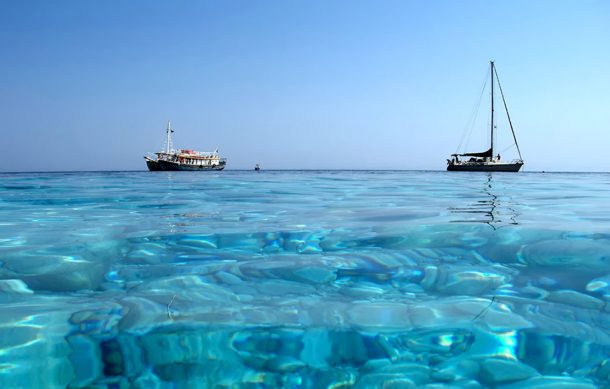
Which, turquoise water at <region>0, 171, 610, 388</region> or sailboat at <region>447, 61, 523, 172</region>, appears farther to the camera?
sailboat at <region>447, 61, 523, 172</region>

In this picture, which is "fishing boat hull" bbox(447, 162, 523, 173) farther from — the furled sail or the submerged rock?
the submerged rock

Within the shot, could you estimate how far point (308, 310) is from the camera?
1.79 m

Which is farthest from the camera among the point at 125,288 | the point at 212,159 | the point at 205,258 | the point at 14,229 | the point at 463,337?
the point at 212,159

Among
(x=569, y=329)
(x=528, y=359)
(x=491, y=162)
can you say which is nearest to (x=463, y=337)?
(x=528, y=359)

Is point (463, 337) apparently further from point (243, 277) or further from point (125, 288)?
point (125, 288)

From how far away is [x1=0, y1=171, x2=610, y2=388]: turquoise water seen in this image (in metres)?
1.40

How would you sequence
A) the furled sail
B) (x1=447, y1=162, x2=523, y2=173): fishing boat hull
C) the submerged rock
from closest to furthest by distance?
1. the submerged rock
2. (x1=447, y1=162, x2=523, y2=173): fishing boat hull
3. the furled sail

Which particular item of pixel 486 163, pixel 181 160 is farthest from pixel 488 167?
pixel 181 160

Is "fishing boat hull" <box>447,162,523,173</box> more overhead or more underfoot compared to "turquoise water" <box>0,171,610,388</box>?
more overhead

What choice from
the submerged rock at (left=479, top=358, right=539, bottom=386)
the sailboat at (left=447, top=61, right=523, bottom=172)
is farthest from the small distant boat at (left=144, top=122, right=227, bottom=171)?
the submerged rock at (left=479, top=358, right=539, bottom=386)

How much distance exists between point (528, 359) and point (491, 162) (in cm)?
4992

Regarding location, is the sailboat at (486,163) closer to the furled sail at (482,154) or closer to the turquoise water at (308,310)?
the furled sail at (482,154)

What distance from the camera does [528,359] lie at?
145 cm

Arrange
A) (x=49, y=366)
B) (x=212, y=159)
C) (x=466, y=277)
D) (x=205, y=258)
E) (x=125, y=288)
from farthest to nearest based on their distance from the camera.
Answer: (x=212, y=159) < (x=205, y=258) < (x=466, y=277) < (x=125, y=288) < (x=49, y=366)
